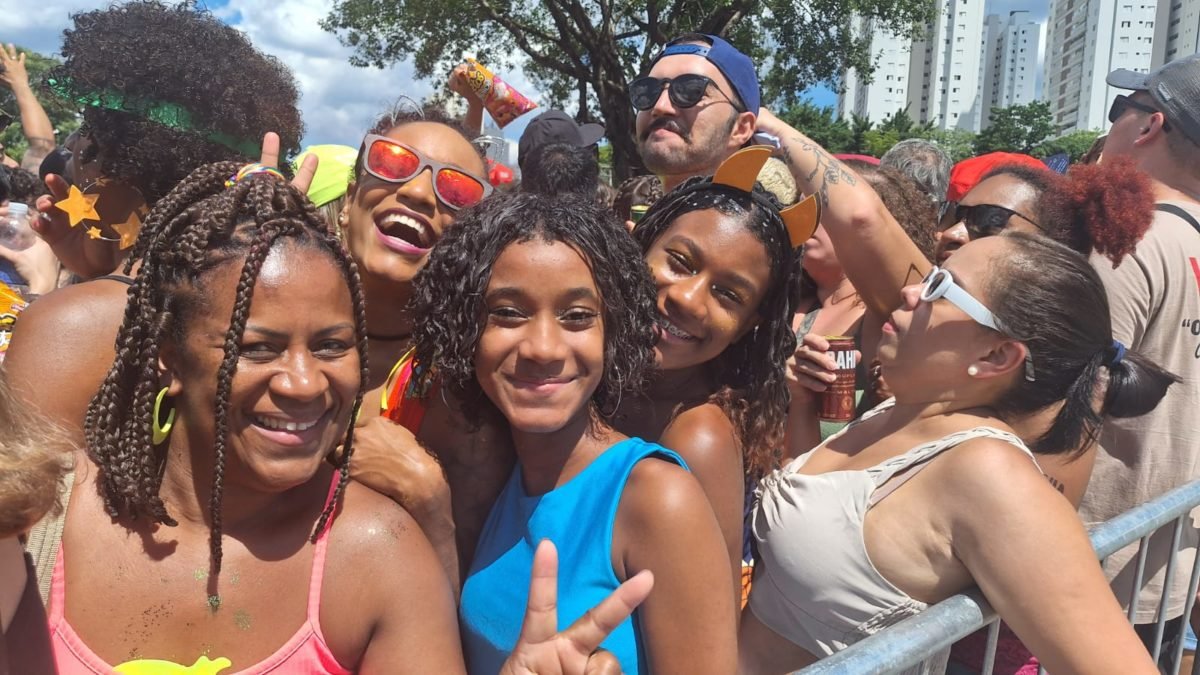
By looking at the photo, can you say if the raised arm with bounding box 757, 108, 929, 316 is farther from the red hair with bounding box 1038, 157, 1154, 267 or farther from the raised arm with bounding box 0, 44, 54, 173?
the raised arm with bounding box 0, 44, 54, 173

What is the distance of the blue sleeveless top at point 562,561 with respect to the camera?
1769 millimetres

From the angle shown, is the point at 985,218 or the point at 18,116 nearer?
the point at 985,218

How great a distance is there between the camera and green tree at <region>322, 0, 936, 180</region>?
17.8m

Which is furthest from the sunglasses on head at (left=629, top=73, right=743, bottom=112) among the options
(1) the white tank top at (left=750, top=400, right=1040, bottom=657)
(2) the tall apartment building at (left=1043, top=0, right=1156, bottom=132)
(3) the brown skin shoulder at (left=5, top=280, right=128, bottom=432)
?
(2) the tall apartment building at (left=1043, top=0, right=1156, bottom=132)

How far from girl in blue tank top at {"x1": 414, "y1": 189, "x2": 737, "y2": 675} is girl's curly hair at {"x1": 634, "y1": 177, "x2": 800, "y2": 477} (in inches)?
15.3

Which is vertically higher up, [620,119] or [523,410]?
[620,119]

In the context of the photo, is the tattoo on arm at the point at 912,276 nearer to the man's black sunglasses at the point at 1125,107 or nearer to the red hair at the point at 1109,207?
the red hair at the point at 1109,207

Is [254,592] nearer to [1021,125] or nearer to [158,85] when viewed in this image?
[158,85]

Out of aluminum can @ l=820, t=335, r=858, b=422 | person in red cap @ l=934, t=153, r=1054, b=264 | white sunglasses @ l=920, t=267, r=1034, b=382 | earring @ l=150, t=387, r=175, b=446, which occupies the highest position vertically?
person in red cap @ l=934, t=153, r=1054, b=264

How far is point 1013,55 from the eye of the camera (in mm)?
129250

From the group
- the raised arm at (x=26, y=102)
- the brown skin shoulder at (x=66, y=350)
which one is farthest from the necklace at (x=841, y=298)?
the raised arm at (x=26, y=102)

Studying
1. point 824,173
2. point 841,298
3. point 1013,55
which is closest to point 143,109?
point 824,173

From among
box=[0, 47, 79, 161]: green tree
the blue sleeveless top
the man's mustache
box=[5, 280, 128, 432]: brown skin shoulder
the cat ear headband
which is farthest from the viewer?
box=[0, 47, 79, 161]: green tree

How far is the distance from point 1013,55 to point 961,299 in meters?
148
